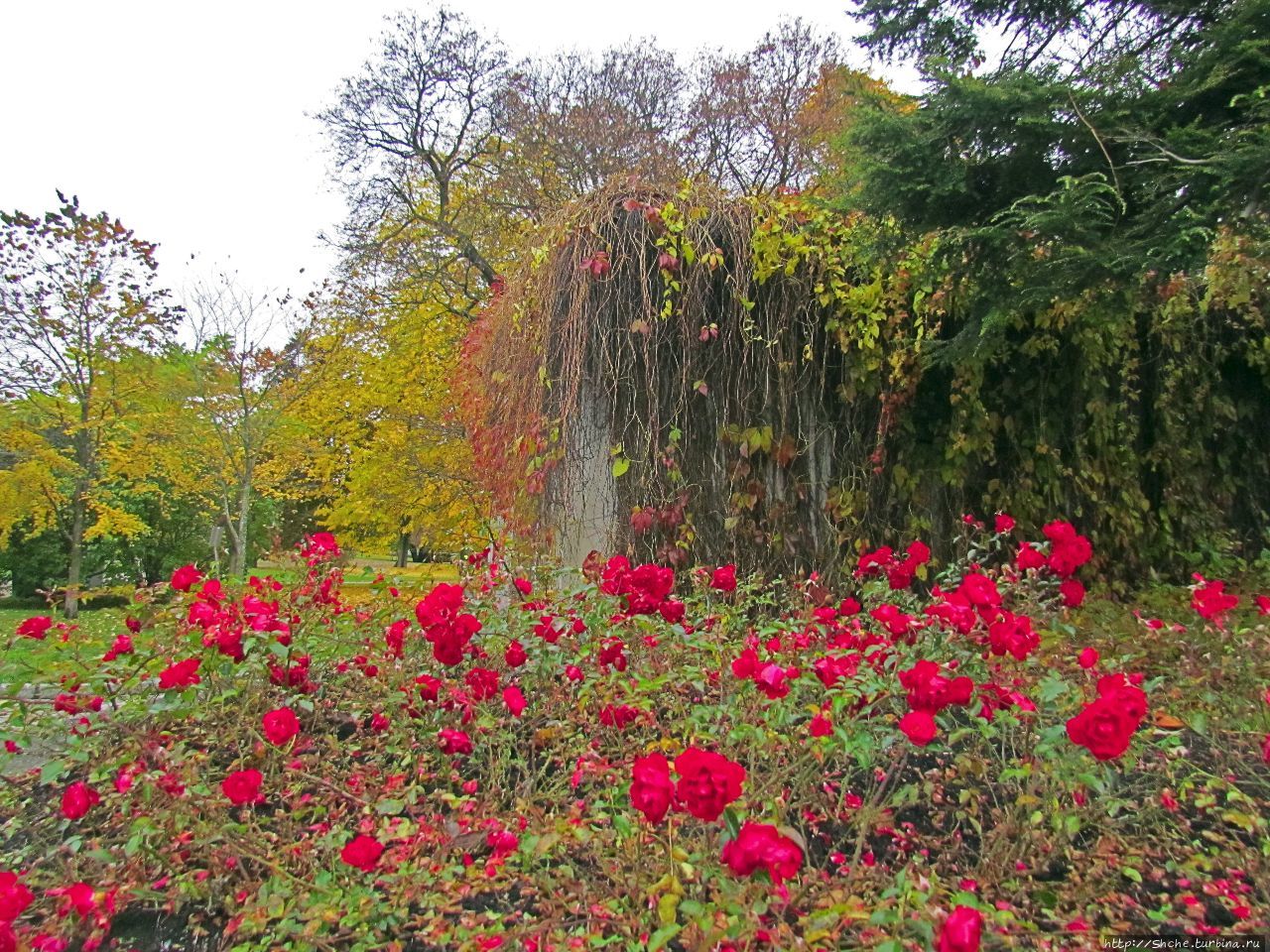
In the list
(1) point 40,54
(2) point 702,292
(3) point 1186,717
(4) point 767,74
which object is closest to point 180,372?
(1) point 40,54

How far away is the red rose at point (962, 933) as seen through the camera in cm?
85

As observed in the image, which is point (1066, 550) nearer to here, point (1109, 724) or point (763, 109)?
point (1109, 724)

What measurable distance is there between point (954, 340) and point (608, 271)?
1.64m

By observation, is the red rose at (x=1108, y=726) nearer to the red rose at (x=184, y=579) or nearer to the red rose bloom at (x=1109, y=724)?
the red rose bloom at (x=1109, y=724)

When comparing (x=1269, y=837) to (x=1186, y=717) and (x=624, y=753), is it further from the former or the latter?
(x=624, y=753)

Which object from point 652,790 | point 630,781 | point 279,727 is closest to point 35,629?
point 279,727

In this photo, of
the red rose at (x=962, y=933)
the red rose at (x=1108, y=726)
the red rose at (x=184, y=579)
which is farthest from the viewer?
the red rose at (x=184, y=579)

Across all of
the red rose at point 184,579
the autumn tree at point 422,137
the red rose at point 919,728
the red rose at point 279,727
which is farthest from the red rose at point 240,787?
the autumn tree at point 422,137

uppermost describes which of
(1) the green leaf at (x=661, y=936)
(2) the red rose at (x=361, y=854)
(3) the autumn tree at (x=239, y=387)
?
(3) the autumn tree at (x=239, y=387)

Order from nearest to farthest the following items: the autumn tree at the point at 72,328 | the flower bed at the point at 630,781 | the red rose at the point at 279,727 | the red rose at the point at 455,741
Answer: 1. the flower bed at the point at 630,781
2. the red rose at the point at 279,727
3. the red rose at the point at 455,741
4. the autumn tree at the point at 72,328

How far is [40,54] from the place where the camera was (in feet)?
11.7

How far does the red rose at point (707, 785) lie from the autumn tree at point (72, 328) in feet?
39.6

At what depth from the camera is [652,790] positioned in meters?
1.05

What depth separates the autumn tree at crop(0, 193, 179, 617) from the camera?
10.1m
